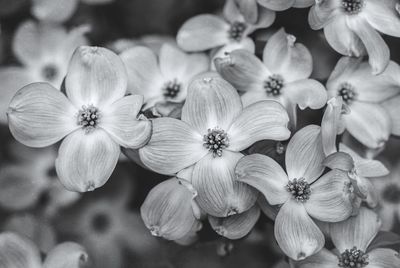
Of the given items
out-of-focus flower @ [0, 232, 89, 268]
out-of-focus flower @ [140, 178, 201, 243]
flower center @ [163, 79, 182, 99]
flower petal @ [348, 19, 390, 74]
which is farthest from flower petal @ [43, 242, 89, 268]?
flower petal @ [348, 19, 390, 74]

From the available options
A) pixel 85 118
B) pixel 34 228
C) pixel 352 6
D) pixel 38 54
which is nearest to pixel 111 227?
pixel 34 228

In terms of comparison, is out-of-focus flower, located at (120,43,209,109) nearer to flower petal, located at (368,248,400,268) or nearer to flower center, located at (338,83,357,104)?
flower center, located at (338,83,357,104)

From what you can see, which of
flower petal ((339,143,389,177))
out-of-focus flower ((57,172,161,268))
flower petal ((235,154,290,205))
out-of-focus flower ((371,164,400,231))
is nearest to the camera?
flower petal ((235,154,290,205))

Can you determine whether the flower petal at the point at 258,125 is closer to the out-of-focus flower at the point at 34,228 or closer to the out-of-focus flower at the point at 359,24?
the out-of-focus flower at the point at 359,24

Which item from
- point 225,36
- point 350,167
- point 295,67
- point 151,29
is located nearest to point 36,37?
point 151,29

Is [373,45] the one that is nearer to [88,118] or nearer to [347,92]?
[347,92]

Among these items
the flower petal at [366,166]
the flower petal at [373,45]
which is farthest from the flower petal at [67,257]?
the flower petal at [373,45]
